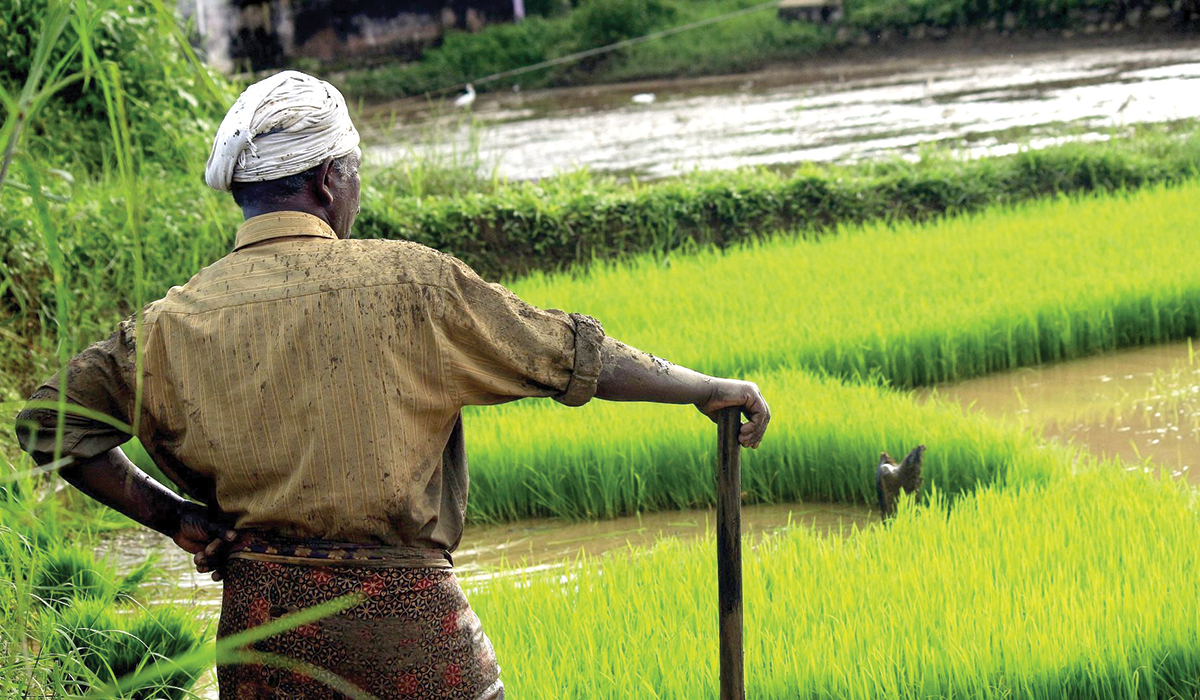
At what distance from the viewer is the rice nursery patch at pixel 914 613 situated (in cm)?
249

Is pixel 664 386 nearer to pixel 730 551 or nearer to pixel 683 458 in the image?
pixel 730 551

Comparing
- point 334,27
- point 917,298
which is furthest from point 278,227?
point 334,27

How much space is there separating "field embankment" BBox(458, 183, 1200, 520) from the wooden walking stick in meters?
2.00

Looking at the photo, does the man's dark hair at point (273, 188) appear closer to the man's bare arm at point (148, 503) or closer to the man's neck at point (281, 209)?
the man's neck at point (281, 209)

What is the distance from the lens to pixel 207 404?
1.80m

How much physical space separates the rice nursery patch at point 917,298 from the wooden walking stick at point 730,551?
111 inches

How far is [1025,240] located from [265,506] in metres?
5.23

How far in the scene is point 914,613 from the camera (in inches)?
105

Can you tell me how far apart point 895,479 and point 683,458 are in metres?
0.84

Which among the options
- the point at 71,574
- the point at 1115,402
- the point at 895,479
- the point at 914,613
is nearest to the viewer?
the point at 914,613

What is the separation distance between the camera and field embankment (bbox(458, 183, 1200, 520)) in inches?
171

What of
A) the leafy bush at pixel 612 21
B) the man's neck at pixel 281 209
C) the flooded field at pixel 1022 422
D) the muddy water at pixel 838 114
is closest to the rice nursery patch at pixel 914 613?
the flooded field at pixel 1022 422

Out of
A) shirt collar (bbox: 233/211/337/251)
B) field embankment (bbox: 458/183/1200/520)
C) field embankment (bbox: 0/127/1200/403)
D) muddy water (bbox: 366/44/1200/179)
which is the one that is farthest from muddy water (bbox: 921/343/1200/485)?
muddy water (bbox: 366/44/1200/179)

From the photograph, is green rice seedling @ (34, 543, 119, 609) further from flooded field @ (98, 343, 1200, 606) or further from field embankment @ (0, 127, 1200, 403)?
field embankment @ (0, 127, 1200, 403)
